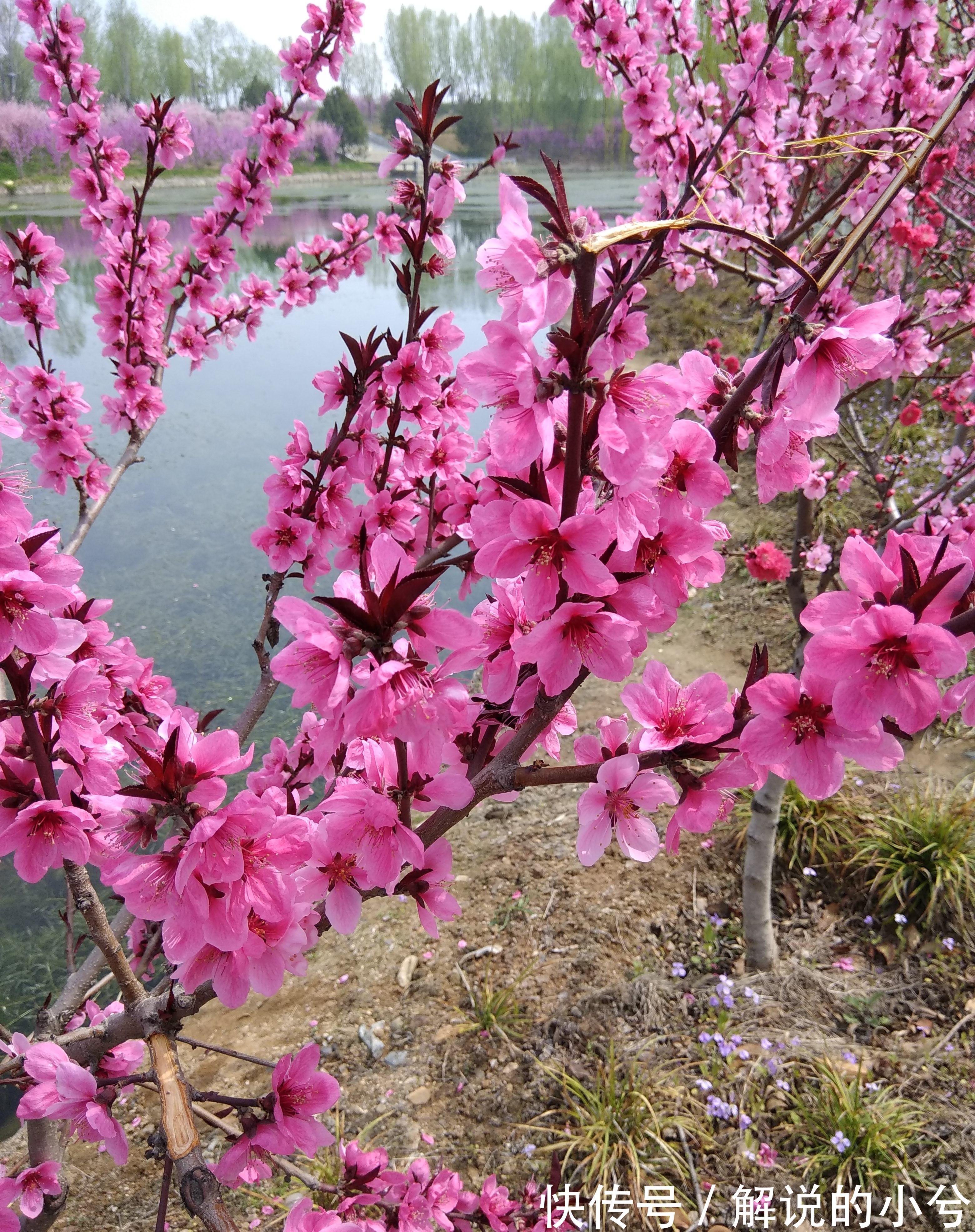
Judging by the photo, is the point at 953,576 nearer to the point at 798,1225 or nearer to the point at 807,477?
the point at 807,477

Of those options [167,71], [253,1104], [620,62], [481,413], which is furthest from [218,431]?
[167,71]

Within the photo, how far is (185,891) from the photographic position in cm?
76

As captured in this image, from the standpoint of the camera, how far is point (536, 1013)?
2.64 metres

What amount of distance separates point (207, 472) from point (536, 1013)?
6040mm

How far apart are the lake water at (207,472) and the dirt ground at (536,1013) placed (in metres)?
1.89

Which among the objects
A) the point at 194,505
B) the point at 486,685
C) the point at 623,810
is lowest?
the point at 194,505

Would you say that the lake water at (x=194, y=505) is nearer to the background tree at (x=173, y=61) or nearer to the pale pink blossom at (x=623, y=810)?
the pale pink blossom at (x=623, y=810)

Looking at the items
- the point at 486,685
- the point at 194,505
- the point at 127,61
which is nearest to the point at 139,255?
the point at 486,685

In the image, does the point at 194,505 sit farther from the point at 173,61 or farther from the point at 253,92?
the point at 173,61

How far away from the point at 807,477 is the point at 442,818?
0.58 m

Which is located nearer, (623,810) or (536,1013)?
(623,810)

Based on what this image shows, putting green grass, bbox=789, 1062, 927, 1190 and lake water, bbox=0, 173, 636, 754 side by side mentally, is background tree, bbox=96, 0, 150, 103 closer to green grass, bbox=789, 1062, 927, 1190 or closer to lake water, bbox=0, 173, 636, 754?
lake water, bbox=0, 173, 636, 754

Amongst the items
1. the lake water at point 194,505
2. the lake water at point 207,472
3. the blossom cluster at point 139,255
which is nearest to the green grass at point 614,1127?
the lake water at point 194,505

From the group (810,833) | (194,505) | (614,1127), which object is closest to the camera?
(614,1127)
